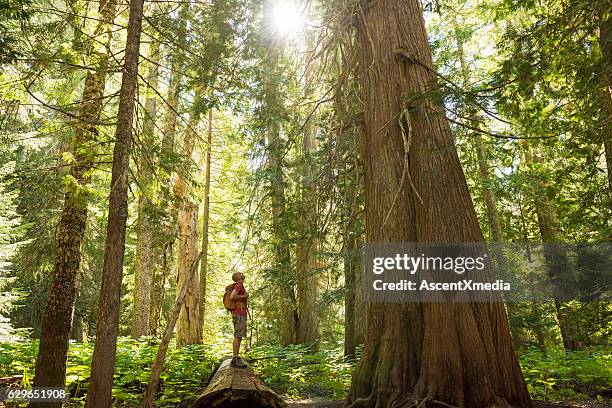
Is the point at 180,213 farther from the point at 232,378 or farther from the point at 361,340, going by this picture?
the point at 232,378

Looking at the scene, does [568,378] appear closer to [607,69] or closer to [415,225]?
[415,225]

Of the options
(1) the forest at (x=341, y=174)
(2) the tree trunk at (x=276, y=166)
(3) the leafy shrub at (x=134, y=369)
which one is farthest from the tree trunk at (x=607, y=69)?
(3) the leafy shrub at (x=134, y=369)

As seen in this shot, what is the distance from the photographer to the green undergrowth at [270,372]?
7.61 metres

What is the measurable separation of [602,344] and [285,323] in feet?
31.2

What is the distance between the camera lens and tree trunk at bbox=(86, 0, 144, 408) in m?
5.69

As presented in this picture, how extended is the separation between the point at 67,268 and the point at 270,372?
4912 mm

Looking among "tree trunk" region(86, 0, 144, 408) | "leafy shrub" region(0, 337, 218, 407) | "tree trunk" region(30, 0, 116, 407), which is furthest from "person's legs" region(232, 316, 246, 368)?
"tree trunk" region(30, 0, 116, 407)

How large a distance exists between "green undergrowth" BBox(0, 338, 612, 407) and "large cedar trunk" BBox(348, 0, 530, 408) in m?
2.65

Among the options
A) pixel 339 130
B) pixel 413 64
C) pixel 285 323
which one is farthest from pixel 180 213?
pixel 413 64

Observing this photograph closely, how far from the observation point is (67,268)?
24.1 feet

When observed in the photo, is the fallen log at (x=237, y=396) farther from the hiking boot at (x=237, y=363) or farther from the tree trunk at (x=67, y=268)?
the tree trunk at (x=67, y=268)

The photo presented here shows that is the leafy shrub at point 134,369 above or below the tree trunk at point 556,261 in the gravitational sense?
below

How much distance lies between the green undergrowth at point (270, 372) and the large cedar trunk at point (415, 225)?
2647 mm

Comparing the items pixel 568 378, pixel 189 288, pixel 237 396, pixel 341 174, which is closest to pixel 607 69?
pixel 341 174
